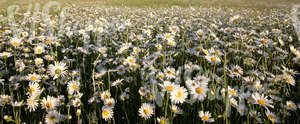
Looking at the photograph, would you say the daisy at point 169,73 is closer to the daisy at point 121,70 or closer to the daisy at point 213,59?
the daisy at point 213,59

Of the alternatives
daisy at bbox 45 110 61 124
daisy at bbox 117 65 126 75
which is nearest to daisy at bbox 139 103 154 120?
daisy at bbox 45 110 61 124

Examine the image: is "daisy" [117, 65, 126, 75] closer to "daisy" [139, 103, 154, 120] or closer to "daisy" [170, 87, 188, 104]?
"daisy" [139, 103, 154, 120]

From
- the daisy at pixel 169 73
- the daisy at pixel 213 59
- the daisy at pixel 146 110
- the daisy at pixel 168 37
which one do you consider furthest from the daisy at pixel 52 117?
the daisy at pixel 168 37

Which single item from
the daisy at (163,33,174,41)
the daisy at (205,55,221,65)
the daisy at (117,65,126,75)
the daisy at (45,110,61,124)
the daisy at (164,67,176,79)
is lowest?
the daisy at (45,110,61,124)

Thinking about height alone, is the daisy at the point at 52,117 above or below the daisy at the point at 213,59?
below

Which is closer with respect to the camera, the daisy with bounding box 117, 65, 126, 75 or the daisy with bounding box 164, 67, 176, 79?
the daisy with bounding box 164, 67, 176, 79

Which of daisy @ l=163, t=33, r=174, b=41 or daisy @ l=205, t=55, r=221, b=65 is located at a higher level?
daisy @ l=163, t=33, r=174, b=41

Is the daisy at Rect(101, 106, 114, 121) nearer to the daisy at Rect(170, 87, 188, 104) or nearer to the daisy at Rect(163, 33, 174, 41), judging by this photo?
the daisy at Rect(170, 87, 188, 104)

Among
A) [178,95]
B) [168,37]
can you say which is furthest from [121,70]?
[178,95]

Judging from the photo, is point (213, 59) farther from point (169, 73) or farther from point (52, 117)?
point (52, 117)

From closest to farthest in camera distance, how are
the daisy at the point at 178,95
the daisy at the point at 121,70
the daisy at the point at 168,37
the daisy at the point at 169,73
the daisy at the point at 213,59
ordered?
1. the daisy at the point at 178,95
2. the daisy at the point at 169,73
3. the daisy at the point at 213,59
4. the daisy at the point at 121,70
5. the daisy at the point at 168,37

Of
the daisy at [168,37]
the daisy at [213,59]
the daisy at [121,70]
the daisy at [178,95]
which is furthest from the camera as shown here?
the daisy at [168,37]

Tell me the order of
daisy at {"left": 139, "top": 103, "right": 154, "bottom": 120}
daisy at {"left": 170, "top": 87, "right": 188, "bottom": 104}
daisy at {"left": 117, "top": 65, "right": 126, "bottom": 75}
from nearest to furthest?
1. daisy at {"left": 170, "top": 87, "right": 188, "bottom": 104}
2. daisy at {"left": 139, "top": 103, "right": 154, "bottom": 120}
3. daisy at {"left": 117, "top": 65, "right": 126, "bottom": 75}

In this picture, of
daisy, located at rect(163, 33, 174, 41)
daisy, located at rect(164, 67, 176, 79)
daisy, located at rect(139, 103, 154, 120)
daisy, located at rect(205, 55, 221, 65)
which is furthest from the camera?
daisy, located at rect(163, 33, 174, 41)
